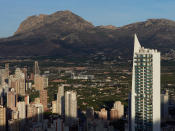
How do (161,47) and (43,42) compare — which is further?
(43,42)

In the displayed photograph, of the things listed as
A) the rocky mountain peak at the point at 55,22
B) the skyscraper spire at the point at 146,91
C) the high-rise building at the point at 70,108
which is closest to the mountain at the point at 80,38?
the rocky mountain peak at the point at 55,22

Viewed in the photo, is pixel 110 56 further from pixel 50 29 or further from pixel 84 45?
pixel 50 29

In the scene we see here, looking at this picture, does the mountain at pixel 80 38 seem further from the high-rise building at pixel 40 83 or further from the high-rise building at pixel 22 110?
the high-rise building at pixel 22 110

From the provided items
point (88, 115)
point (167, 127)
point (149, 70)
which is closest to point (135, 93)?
point (149, 70)

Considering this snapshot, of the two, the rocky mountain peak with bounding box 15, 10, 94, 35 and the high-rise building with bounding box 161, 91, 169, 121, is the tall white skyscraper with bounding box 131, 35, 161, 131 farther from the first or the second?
the rocky mountain peak with bounding box 15, 10, 94, 35

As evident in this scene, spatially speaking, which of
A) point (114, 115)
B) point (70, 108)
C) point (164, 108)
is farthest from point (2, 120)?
point (164, 108)

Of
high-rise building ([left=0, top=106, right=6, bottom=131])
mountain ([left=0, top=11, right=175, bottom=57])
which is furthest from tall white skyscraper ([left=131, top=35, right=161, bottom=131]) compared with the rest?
mountain ([left=0, top=11, right=175, bottom=57])
